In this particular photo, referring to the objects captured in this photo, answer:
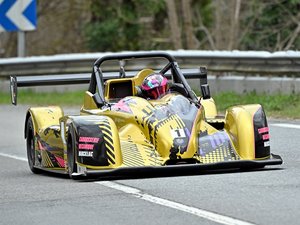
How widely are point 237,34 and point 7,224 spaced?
29.2 m

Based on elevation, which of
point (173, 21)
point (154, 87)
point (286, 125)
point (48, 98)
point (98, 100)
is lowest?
point (48, 98)

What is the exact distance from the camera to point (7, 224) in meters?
9.51

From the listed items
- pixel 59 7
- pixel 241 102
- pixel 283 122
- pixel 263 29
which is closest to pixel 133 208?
pixel 283 122

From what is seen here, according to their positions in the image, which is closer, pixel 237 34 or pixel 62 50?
pixel 237 34

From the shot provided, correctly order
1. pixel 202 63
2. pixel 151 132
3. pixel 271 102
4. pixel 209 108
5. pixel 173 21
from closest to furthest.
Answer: pixel 151 132 < pixel 209 108 < pixel 271 102 < pixel 202 63 < pixel 173 21

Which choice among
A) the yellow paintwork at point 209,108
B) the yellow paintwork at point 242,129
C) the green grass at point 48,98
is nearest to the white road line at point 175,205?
the yellow paintwork at point 242,129

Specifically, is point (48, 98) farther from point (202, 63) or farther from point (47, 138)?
point (47, 138)

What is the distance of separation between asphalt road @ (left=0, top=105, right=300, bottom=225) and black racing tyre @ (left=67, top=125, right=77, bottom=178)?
0.46 ft

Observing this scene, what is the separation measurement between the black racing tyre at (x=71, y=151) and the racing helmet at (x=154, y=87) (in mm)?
1259

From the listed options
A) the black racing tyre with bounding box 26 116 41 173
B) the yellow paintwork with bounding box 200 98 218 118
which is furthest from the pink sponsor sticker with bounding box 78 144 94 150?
the black racing tyre with bounding box 26 116 41 173

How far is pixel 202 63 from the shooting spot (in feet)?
81.3

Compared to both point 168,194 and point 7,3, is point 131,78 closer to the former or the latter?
point 168,194

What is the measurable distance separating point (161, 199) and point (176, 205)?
1.32 feet

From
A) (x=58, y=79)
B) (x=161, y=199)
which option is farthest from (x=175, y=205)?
(x=58, y=79)
